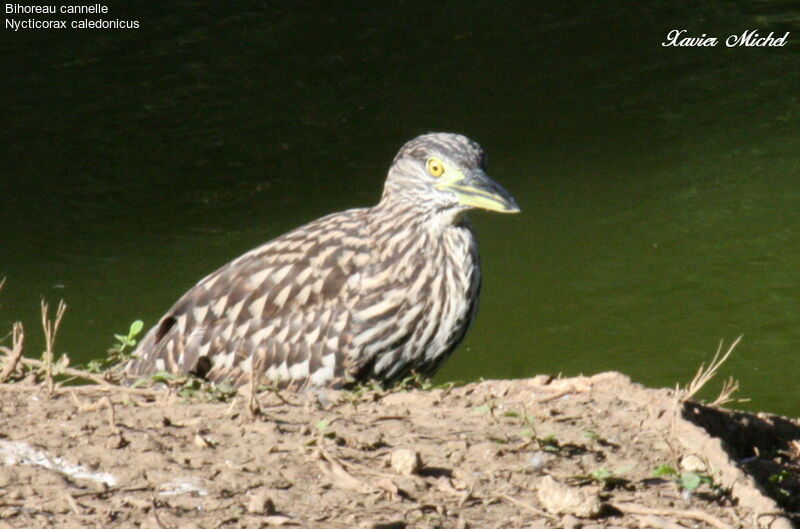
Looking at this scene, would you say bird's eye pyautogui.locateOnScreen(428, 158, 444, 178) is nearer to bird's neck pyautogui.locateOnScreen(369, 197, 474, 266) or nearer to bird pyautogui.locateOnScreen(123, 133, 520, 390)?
bird pyautogui.locateOnScreen(123, 133, 520, 390)

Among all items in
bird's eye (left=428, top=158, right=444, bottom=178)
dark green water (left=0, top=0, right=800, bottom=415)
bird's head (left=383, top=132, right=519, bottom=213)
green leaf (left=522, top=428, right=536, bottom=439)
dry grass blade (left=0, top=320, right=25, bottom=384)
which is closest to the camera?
green leaf (left=522, top=428, right=536, bottom=439)

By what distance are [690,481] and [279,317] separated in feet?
8.25

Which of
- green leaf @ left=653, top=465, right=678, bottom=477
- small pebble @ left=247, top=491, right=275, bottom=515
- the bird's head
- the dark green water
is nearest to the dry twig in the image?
green leaf @ left=653, top=465, right=678, bottom=477

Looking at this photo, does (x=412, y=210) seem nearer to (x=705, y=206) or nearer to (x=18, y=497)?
(x=18, y=497)

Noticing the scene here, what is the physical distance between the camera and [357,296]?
19.1 ft

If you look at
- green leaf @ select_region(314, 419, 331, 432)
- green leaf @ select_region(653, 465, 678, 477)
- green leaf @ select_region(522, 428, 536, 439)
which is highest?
green leaf @ select_region(314, 419, 331, 432)

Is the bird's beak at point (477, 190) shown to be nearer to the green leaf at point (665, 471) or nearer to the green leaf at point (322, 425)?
the green leaf at point (322, 425)

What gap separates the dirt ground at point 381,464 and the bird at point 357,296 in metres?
1.10

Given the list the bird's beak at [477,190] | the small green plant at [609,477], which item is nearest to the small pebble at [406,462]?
the small green plant at [609,477]

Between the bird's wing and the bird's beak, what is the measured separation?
0.45m

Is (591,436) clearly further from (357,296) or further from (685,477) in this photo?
(357,296)

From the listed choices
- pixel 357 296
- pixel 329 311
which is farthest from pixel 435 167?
pixel 329 311

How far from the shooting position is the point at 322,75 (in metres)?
12.2

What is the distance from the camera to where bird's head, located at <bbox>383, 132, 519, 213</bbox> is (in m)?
5.88
